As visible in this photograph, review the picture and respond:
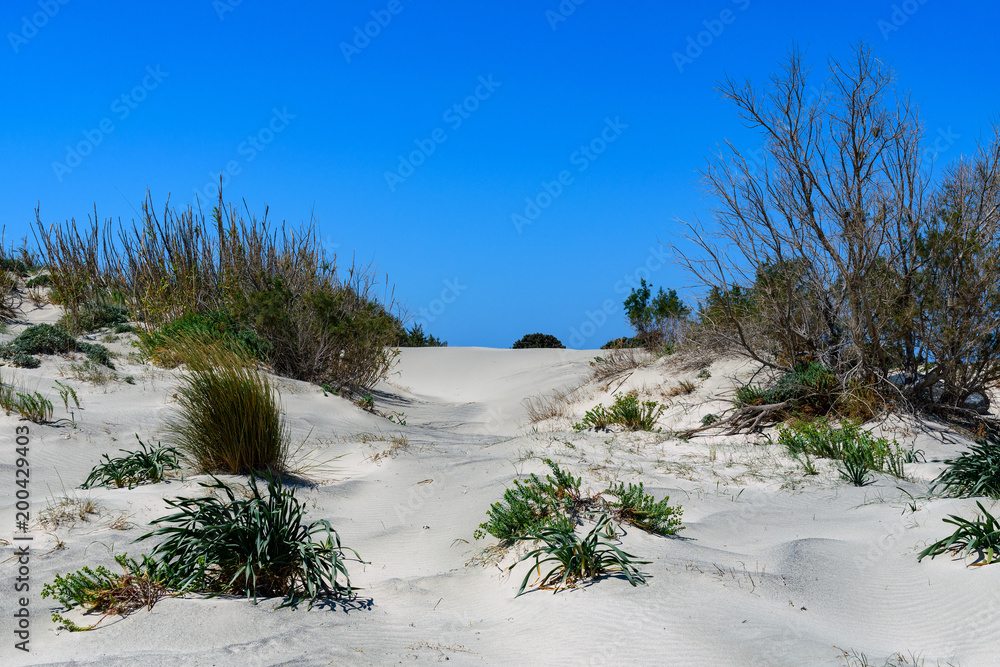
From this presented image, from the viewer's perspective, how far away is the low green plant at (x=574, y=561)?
316cm

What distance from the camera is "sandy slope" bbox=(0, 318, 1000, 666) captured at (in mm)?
2609

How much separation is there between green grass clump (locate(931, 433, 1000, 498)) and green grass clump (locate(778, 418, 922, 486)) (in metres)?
0.82

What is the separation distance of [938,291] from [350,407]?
302 inches

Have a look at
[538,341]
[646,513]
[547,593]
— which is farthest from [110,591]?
[538,341]

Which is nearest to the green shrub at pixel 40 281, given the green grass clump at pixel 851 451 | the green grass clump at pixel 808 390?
the green grass clump at pixel 808 390

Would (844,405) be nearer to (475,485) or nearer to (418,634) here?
(475,485)

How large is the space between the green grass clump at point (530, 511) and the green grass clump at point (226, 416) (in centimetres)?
204

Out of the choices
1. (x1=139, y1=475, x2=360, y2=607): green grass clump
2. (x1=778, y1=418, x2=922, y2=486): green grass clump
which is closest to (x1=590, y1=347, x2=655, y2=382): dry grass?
(x1=778, y1=418, x2=922, y2=486): green grass clump

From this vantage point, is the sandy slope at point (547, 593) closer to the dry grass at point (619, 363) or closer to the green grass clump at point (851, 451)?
the green grass clump at point (851, 451)

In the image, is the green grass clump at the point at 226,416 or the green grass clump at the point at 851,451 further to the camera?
the green grass clump at the point at 851,451

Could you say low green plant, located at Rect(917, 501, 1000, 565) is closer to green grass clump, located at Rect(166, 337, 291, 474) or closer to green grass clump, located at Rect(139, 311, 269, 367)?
green grass clump, located at Rect(166, 337, 291, 474)

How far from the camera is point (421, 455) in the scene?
632 cm

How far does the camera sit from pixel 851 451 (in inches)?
228

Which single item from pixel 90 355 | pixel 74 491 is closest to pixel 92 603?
pixel 74 491
